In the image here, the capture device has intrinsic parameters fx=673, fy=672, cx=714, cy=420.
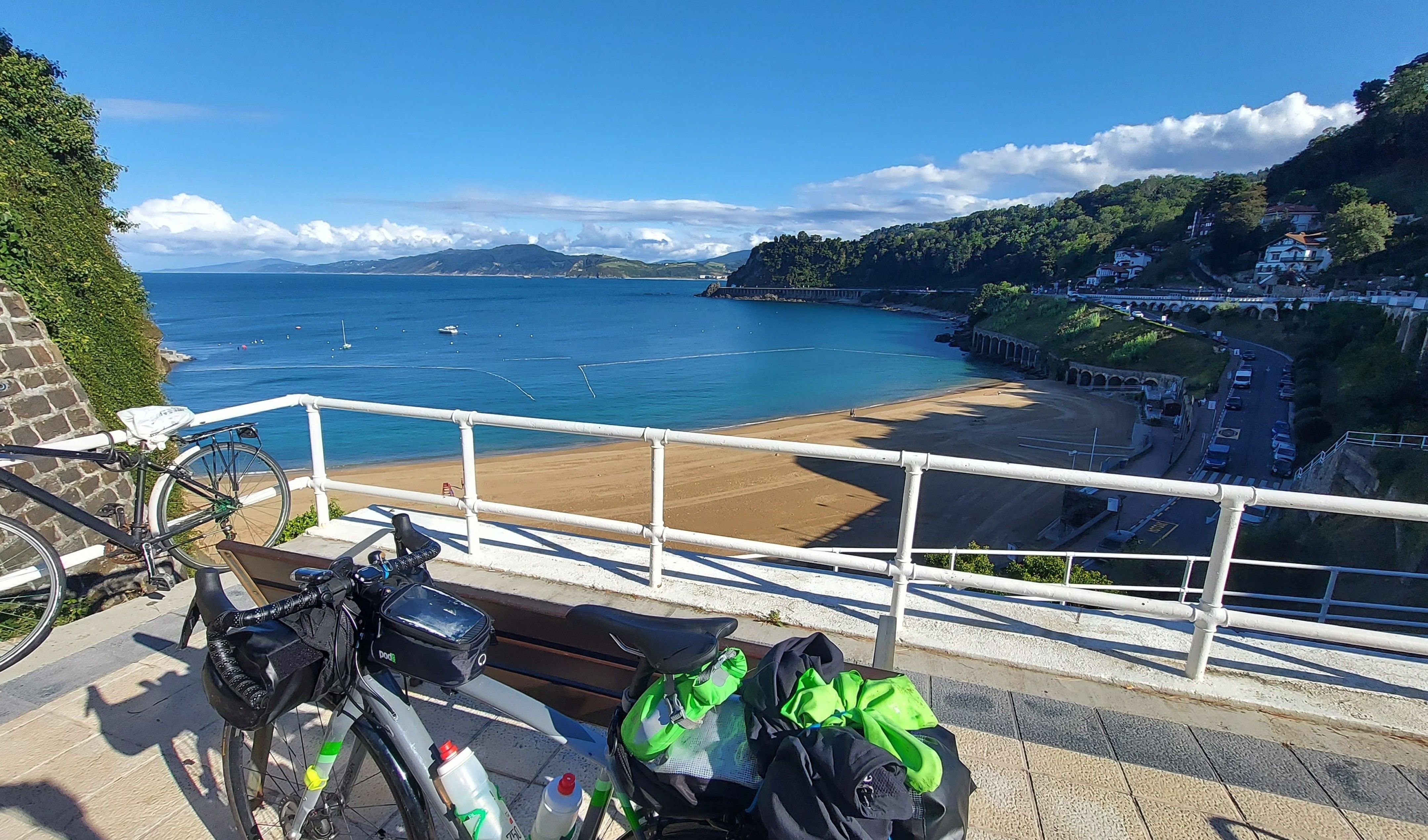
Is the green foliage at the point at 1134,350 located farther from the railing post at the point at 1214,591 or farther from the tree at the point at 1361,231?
the railing post at the point at 1214,591

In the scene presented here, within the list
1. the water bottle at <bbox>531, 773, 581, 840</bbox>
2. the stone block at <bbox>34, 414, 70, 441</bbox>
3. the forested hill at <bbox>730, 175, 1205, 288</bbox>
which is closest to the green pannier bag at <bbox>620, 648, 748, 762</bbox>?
the water bottle at <bbox>531, 773, 581, 840</bbox>

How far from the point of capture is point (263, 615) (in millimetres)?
1562

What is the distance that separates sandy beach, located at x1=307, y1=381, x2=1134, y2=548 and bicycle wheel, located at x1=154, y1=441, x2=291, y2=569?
464 inches

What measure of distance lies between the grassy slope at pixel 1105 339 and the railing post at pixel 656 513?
4769cm

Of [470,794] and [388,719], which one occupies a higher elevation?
[388,719]

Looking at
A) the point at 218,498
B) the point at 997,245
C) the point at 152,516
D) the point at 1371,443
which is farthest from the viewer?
the point at 997,245

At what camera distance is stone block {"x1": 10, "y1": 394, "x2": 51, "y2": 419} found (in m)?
4.51

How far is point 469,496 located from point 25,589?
2116 millimetres

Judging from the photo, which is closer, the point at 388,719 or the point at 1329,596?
the point at 388,719

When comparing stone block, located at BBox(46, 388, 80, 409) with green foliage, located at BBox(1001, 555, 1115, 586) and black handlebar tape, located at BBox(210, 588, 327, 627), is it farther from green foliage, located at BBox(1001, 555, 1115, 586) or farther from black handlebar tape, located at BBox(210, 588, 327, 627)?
green foliage, located at BBox(1001, 555, 1115, 586)

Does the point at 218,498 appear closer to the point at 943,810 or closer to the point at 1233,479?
→ the point at 943,810

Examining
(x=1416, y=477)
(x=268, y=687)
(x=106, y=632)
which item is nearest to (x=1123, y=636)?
(x=268, y=687)

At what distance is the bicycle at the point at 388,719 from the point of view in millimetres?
1556

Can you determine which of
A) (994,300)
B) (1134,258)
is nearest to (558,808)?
(994,300)
